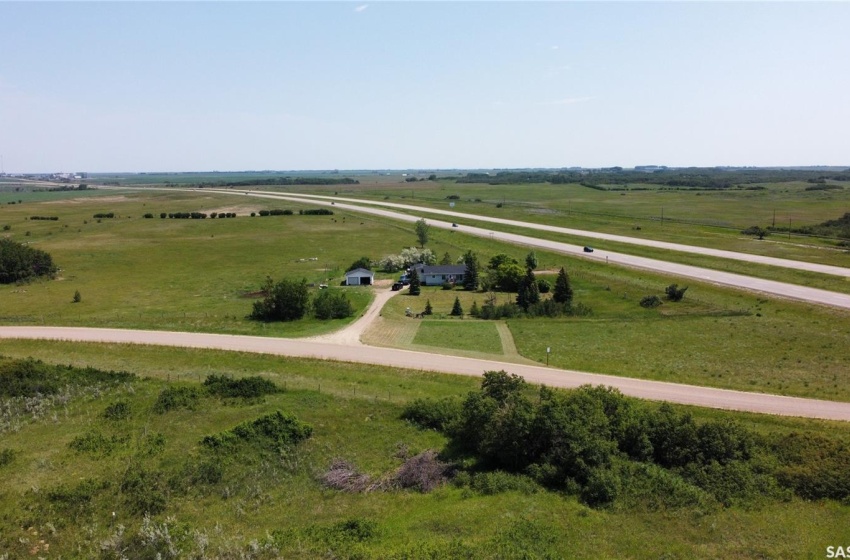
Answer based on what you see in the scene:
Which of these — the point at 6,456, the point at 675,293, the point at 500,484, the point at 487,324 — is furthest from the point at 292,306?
the point at 675,293

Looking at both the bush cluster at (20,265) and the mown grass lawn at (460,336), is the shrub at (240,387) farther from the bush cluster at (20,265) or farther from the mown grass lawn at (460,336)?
the bush cluster at (20,265)

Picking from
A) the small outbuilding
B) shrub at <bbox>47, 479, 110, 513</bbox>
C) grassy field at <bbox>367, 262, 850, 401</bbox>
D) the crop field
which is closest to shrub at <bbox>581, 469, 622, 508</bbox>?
grassy field at <bbox>367, 262, 850, 401</bbox>

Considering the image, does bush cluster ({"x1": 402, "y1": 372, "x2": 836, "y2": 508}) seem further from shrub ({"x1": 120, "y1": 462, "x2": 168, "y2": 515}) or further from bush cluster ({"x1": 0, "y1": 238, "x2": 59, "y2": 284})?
bush cluster ({"x1": 0, "y1": 238, "x2": 59, "y2": 284})

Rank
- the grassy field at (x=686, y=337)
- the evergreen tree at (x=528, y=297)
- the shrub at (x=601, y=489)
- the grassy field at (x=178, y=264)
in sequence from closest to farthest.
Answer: the shrub at (x=601, y=489) → the grassy field at (x=686, y=337) → the grassy field at (x=178, y=264) → the evergreen tree at (x=528, y=297)

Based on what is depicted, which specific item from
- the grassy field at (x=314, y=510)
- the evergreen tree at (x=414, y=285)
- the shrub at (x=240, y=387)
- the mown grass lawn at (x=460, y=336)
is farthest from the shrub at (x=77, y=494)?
the evergreen tree at (x=414, y=285)

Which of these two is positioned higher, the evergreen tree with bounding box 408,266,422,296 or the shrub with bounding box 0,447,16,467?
the evergreen tree with bounding box 408,266,422,296

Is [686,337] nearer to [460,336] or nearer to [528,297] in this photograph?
[528,297]

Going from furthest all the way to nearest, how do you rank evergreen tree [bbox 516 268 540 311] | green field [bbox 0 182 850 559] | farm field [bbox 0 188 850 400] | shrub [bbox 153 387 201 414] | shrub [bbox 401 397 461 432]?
1. evergreen tree [bbox 516 268 540 311]
2. farm field [bbox 0 188 850 400]
3. shrub [bbox 153 387 201 414]
4. shrub [bbox 401 397 461 432]
5. green field [bbox 0 182 850 559]
